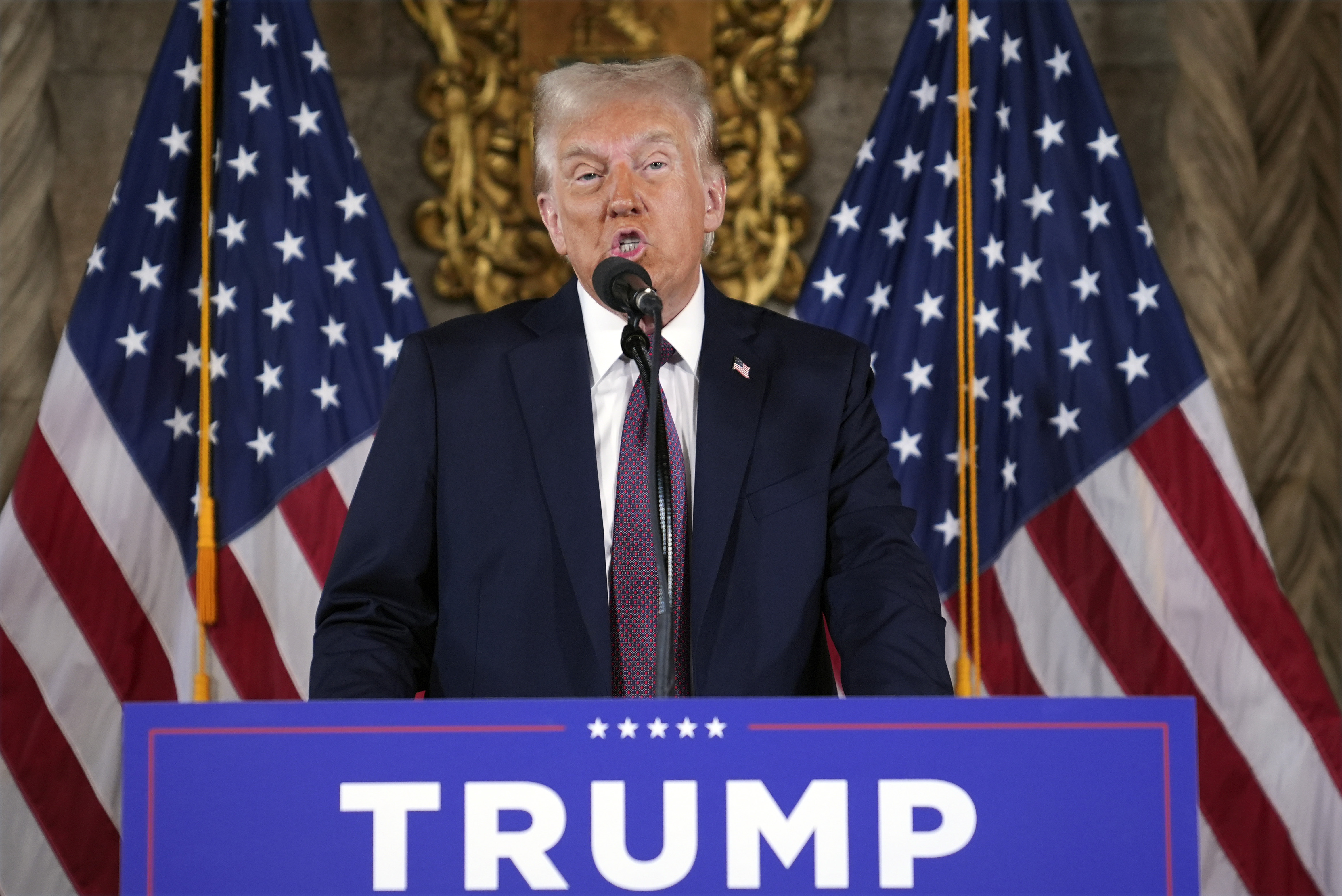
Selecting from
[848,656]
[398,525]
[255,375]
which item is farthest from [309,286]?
[848,656]

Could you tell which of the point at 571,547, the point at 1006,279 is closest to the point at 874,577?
the point at 571,547

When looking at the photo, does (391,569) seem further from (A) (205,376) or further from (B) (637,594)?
(A) (205,376)

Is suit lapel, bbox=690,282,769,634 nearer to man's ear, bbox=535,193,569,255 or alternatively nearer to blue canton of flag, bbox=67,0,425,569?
man's ear, bbox=535,193,569,255

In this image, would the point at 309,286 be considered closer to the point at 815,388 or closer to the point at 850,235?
the point at 850,235

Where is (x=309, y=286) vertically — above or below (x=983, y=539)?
above

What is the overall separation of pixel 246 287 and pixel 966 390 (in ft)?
5.56

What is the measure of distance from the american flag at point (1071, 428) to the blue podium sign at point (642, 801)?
7.19ft

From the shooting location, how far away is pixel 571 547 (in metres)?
1.99

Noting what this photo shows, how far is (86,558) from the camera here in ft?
11.5

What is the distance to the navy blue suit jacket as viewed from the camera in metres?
1.97

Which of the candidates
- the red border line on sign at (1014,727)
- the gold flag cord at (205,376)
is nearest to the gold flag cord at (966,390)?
the gold flag cord at (205,376)

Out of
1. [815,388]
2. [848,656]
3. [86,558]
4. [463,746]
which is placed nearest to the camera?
[463,746]

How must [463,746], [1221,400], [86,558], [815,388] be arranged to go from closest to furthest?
[463,746], [815,388], [86,558], [1221,400]

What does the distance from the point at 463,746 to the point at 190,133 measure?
2.72 metres
